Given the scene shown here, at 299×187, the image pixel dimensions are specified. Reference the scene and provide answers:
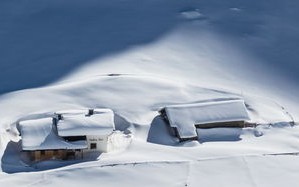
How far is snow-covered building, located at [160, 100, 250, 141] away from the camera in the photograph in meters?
26.1

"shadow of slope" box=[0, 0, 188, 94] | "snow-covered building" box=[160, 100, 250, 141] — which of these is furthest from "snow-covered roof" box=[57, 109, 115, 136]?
"shadow of slope" box=[0, 0, 188, 94]

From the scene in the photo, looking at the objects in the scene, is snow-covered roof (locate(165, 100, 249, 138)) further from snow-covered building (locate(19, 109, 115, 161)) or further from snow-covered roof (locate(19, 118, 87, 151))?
snow-covered roof (locate(19, 118, 87, 151))

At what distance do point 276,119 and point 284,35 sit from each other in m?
10.2

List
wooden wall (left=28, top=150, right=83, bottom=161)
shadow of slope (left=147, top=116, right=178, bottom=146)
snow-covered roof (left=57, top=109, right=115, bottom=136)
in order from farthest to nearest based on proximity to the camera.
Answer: shadow of slope (left=147, top=116, right=178, bottom=146) → snow-covered roof (left=57, top=109, right=115, bottom=136) → wooden wall (left=28, top=150, right=83, bottom=161)

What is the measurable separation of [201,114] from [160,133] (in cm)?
178

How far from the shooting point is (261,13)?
39.0 meters

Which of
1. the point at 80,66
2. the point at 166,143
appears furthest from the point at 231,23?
the point at 166,143

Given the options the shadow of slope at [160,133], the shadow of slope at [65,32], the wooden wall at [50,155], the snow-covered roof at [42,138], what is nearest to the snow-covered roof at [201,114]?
the shadow of slope at [160,133]

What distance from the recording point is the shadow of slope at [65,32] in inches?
1262

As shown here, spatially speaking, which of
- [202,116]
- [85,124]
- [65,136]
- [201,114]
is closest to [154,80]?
[201,114]

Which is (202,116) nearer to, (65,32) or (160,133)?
(160,133)

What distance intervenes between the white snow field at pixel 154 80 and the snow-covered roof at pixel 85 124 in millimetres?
886

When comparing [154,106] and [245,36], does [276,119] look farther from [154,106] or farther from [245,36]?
[245,36]

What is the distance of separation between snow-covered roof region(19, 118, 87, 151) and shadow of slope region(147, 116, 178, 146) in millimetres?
2960
